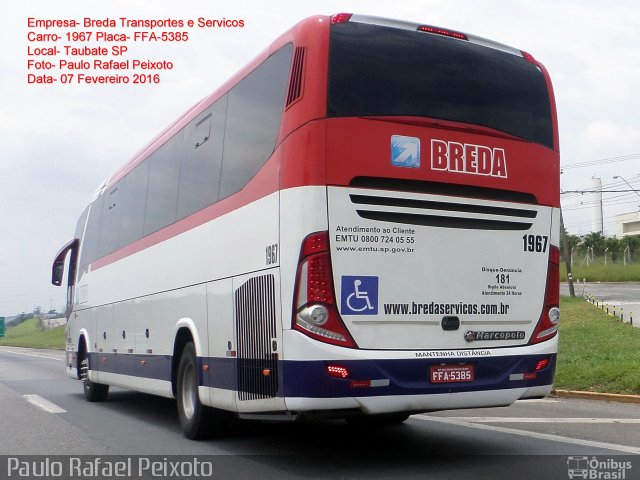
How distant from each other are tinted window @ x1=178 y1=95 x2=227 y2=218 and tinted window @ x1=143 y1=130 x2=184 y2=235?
26 centimetres

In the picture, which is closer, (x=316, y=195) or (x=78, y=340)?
(x=316, y=195)

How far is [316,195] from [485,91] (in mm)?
2202

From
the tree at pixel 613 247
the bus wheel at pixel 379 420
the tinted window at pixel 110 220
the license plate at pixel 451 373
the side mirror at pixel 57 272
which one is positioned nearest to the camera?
the license plate at pixel 451 373

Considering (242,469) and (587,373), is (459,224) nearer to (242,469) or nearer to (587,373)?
(242,469)

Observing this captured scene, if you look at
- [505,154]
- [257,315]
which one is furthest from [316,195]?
[505,154]

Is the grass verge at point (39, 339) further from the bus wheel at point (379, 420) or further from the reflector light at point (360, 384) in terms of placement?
the reflector light at point (360, 384)

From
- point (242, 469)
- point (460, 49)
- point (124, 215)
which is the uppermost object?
point (460, 49)

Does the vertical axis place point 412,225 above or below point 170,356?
above

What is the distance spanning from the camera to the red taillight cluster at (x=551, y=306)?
796 centimetres

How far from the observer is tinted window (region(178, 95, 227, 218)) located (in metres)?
9.07

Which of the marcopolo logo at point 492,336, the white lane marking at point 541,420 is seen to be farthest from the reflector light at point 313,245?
the white lane marking at point 541,420

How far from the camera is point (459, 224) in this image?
24.8ft

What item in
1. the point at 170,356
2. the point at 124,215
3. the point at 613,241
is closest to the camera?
the point at 170,356

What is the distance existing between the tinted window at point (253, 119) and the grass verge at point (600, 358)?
8225 millimetres
